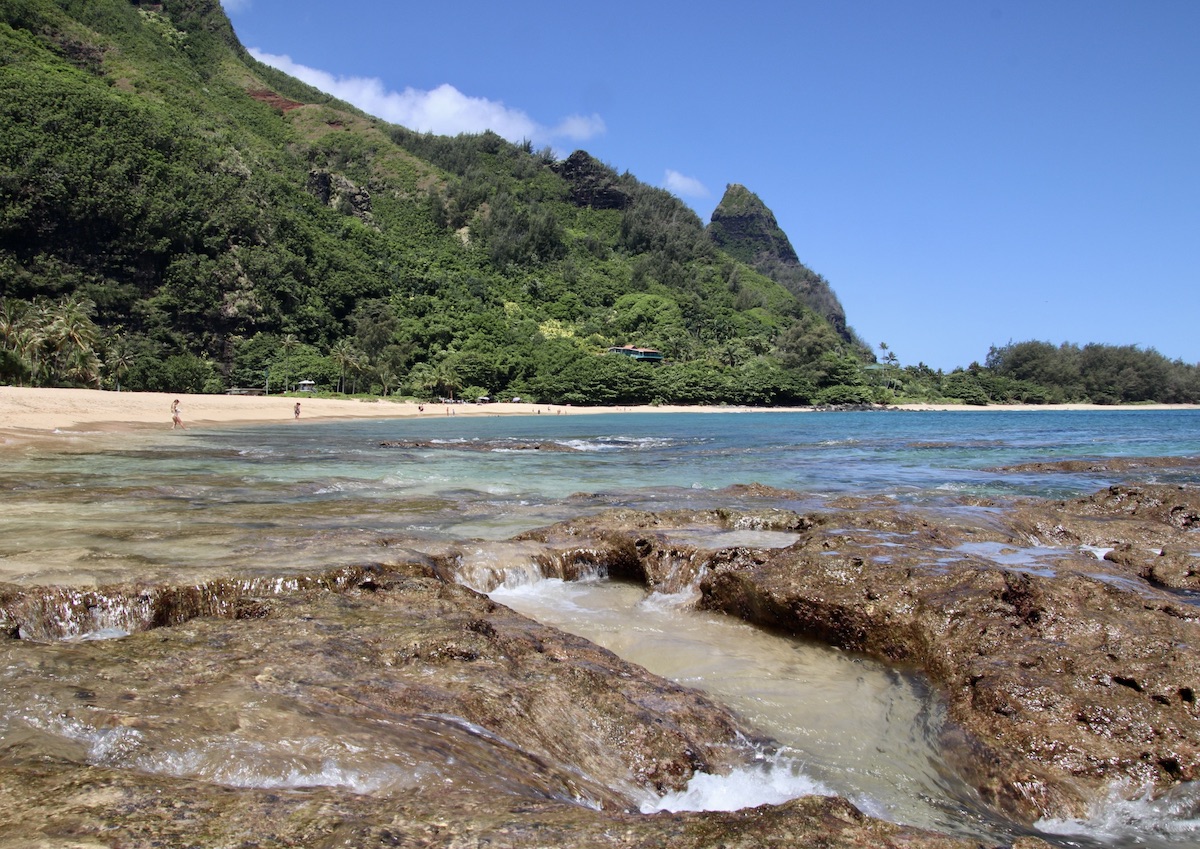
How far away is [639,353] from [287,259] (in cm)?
5651

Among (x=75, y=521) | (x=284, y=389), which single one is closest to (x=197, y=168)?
(x=284, y=389)

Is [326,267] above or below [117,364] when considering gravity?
above

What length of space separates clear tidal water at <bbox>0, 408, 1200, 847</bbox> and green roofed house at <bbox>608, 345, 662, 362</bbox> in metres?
87.6

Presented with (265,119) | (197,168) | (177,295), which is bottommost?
(177,295)

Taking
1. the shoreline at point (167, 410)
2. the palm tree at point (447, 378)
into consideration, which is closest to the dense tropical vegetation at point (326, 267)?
the palm tree at point (447, 378)

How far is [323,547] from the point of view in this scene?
871 cm

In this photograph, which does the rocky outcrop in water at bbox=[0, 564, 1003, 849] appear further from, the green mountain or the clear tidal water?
the green mountain

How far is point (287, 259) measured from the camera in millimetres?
111688

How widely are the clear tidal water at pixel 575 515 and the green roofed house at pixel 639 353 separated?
287ft

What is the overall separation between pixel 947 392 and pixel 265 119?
156 meters

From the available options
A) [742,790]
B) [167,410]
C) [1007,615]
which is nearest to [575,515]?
[1007,615]

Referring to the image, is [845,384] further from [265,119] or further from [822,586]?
[265,119]

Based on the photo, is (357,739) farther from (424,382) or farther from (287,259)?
(287,259)

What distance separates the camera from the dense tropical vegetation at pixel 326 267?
90000 millimetres
